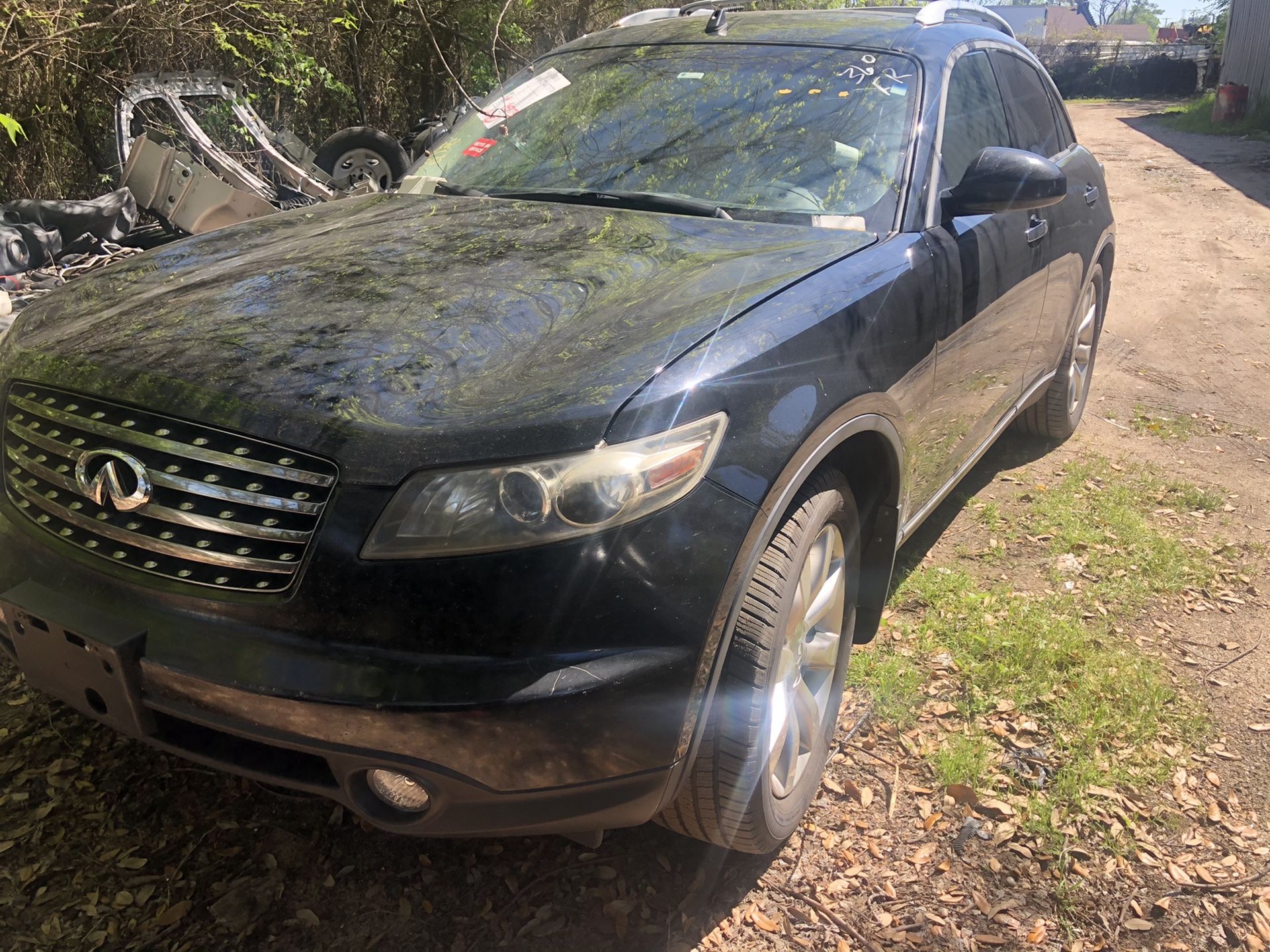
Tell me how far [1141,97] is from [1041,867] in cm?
4004

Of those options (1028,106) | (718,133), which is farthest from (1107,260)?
(718,133)

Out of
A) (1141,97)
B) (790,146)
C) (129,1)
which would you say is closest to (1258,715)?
(790,146)

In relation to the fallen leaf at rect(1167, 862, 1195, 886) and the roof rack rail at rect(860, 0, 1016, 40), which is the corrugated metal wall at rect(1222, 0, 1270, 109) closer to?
the roof rack rail at rect(860, 0, 1016, 40)

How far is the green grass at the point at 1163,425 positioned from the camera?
209 inches

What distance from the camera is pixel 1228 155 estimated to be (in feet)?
57.3

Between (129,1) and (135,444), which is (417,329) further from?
(129,1)

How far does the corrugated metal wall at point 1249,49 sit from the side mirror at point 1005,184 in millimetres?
23661

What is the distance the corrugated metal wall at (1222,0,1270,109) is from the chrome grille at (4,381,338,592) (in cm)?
2570

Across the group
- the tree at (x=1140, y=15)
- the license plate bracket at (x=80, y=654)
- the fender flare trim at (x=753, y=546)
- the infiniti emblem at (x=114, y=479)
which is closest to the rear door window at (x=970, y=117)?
the fender flare trim at (x=753, y=546)

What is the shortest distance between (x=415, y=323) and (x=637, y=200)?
1072mm

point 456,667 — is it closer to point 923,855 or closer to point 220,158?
point 923,855

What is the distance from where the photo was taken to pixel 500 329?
2090mm

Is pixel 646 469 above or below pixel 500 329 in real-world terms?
below

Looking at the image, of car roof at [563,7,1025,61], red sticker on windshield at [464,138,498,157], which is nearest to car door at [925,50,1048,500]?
car roof at [563,7,1025,61]
